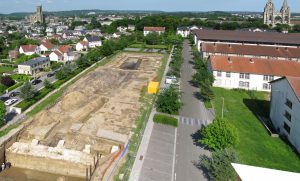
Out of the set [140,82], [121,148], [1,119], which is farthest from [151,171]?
[140,82]

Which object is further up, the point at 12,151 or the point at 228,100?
the point at 228,100

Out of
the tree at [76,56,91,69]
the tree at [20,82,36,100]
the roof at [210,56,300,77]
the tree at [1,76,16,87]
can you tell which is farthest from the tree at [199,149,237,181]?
the tree at [76,56,91,69]

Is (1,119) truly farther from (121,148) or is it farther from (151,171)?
(151,171)


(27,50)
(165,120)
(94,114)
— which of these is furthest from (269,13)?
(94,114)

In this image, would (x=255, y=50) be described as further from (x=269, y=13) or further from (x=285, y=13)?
(x=285, y=13)

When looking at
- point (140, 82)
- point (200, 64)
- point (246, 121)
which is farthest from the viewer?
point (200, 64)

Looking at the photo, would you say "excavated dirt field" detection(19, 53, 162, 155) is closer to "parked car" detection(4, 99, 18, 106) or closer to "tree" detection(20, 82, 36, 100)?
"tree" detection(20, 82, 36, 100)

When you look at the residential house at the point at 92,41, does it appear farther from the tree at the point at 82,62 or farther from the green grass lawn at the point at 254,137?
the green grass lawn at the point at 254,137
